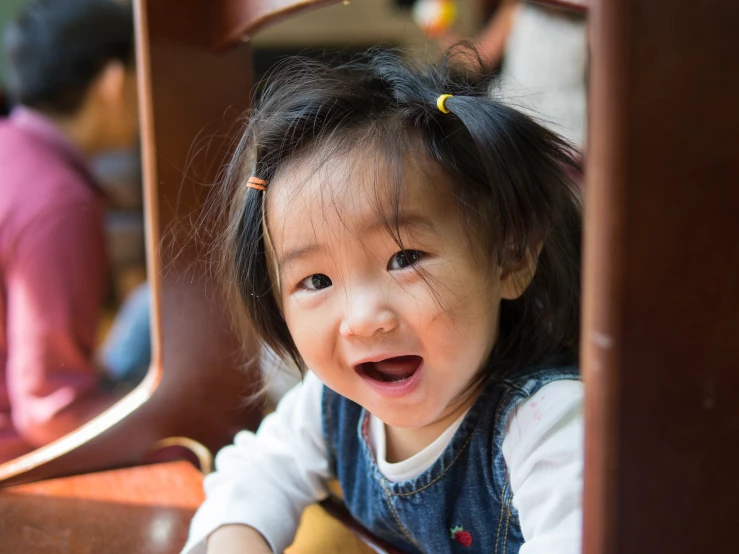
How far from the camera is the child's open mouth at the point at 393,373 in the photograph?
0.51m

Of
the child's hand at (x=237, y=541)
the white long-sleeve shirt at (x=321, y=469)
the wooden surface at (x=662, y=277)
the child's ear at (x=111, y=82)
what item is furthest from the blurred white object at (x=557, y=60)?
the wooden surface at (x=662, y=277)

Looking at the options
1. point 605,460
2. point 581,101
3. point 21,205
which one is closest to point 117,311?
point 21,205

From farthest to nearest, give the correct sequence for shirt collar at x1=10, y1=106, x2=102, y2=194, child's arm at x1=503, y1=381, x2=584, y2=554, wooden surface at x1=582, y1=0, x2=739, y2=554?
shirt collar at x1=10, y1=106, x2=102, y2=194 → child's arm at x1=503, y1=381, x2=584, y2=554 → wooden surface at x1=582, y1=0, x2=739, y2=554

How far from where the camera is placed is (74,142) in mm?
1296

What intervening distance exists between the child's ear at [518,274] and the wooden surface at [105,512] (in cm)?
32

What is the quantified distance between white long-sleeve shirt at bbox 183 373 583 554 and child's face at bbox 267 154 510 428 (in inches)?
2.4

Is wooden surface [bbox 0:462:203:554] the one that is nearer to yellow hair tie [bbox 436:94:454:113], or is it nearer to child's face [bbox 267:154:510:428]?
child's face [bbox 267:154:510:428]

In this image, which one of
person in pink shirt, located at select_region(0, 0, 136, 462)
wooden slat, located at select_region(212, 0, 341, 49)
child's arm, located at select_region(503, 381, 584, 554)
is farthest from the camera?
person in pink shirt, located at select_region(0, 0, 136, 462)

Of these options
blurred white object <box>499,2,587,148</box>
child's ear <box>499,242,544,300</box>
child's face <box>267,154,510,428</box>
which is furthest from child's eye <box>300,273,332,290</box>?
blurred white object <box>499,2,587,148</box>

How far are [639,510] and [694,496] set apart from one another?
0.02 m

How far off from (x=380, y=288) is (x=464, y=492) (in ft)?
0.61

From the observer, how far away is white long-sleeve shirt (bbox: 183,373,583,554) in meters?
0.47

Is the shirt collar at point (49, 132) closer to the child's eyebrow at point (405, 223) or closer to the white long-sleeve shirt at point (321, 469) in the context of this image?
the white long-sleeve shirt at point (321, 469)

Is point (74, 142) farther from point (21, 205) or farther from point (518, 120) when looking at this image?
point (518, 120)
